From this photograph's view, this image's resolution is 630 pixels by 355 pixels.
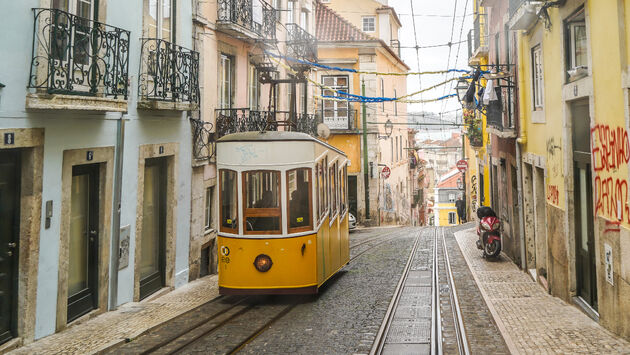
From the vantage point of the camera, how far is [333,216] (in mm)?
10898

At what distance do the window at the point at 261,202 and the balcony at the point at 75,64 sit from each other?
2.18m

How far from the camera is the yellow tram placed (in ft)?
29.0

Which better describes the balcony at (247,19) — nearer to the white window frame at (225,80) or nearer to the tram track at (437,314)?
the white window frame at (225,80)

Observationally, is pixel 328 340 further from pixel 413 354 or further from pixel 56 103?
pixel 56 103

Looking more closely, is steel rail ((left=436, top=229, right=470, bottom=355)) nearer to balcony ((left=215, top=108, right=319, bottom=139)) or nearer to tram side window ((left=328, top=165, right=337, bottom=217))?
tram side window ((left=328, top=165, right=337, bottom=217))

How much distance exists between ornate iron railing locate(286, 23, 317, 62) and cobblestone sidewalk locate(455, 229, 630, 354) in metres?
9.61

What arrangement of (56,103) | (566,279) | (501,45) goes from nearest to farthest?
(56,103) < (566,279) < (501,45)

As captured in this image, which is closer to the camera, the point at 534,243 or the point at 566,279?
the point at 566,279

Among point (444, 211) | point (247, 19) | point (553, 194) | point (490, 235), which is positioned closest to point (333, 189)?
point (553, 194)

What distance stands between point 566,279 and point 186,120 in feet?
24.5

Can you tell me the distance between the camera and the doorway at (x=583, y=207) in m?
7.88

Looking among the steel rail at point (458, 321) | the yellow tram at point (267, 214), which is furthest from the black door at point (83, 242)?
the steel rail at point (458, 321)

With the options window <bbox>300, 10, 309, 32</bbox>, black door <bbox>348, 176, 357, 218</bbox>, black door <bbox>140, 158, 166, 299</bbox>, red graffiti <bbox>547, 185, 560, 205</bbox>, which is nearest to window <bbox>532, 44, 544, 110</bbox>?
red graffiti <bbox>547, 185, 560, 205</bbox>

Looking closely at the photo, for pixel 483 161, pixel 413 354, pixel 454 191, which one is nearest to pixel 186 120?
pixel 413 354
